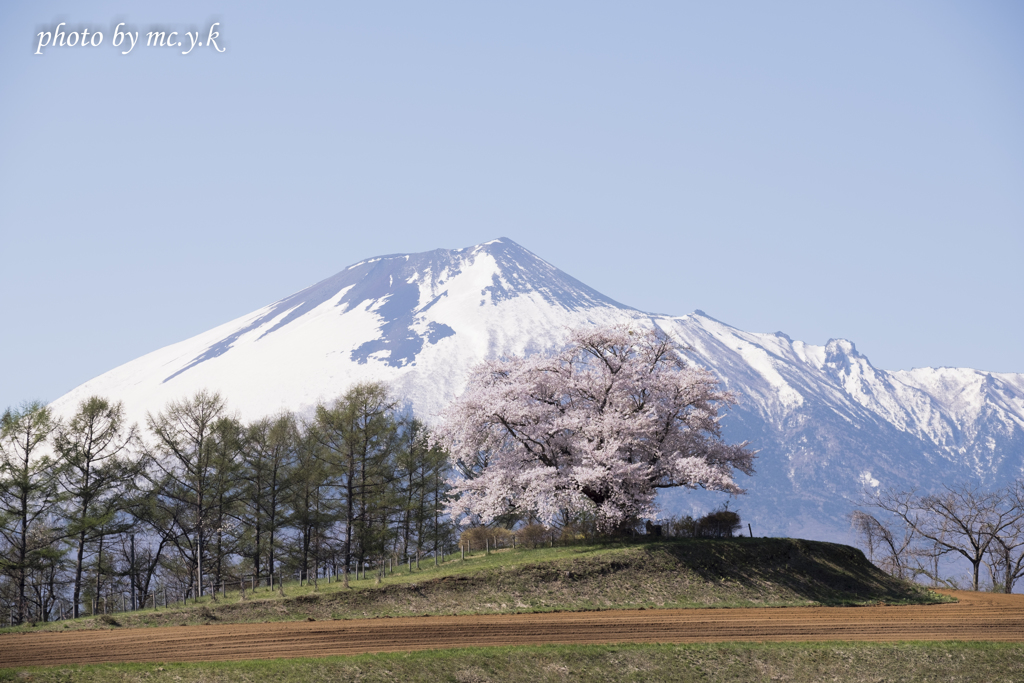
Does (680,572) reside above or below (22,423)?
below

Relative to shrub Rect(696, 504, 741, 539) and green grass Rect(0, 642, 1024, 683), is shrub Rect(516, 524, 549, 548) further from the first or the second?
green grass Rect(0, 642, 1024, 683)

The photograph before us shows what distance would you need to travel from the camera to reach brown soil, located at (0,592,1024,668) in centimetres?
A: 2945

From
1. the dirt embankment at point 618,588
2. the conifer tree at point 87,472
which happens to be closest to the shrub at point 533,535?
the dirt embankment at point 618,588

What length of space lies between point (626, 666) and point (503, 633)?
5.31 meters

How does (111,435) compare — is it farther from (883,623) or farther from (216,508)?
(883,623)

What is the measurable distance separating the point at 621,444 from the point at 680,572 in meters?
7.39

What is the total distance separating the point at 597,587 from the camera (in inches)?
1569

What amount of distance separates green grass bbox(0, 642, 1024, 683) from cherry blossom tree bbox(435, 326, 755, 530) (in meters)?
12.7

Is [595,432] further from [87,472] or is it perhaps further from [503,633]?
[87,472]

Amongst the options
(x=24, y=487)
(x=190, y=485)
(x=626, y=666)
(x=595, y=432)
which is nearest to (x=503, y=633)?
(x=626, y=666)

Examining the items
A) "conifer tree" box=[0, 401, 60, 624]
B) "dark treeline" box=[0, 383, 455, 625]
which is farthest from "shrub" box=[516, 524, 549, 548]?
"conifer tree" box=[0, 401, 60, 624]

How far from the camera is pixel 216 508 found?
58.1 metres

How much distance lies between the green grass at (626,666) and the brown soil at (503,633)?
1.33 metres

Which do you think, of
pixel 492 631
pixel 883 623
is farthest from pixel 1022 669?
pixel 492 631
